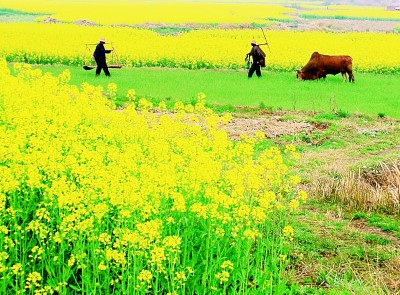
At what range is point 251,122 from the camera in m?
12.8

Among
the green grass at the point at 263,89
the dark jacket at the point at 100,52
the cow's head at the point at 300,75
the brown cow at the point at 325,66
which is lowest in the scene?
the green grass at the point at 263,89

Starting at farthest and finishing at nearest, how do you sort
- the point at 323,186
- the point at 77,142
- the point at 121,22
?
the point at 121,22 → the point at 323,186 → the point at 77,142

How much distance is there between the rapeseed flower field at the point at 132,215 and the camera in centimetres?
459

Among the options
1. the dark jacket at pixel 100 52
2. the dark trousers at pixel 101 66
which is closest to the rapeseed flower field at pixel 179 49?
the dark trousers at pixel 101 66

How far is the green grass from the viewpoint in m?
14.9

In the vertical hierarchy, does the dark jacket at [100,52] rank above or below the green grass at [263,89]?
above

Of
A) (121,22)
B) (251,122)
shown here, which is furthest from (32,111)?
(121,22)

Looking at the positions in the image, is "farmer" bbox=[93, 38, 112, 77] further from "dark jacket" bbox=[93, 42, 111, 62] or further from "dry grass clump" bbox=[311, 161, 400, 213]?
"dry grass clump" bbox=[311, 161, 400, 213]

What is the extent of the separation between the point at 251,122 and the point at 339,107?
3.02 metres

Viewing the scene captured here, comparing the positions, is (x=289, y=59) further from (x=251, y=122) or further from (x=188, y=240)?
(x=188, y=240)

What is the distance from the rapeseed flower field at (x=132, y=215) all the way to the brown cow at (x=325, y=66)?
12.5 metres

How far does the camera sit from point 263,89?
17.0m

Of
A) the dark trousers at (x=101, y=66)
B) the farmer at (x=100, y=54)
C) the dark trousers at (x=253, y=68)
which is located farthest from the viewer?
the dark trousers at (x=253, y=68)

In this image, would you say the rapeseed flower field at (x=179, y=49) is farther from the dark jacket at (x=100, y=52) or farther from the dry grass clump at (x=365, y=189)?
the dry grass clump at (x=365, y=189)
